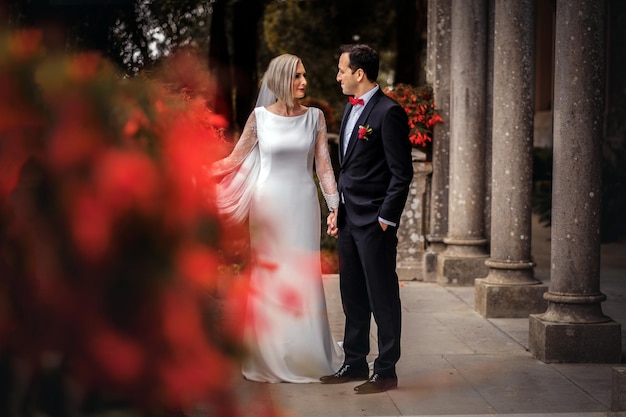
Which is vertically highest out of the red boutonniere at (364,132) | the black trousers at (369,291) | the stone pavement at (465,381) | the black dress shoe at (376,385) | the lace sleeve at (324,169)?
the red boutonniere at (364,132)

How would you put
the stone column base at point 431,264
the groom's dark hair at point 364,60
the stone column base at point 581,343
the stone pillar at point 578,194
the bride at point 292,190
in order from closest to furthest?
the groom's dark hair at point 364,60
the bride at point 292,190
the stone pillar at point 578,194
the stone column base at point 581,343
the stone column base at point 431,264

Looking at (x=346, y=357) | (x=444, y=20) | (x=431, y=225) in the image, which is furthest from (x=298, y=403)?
(x=444, y=20)

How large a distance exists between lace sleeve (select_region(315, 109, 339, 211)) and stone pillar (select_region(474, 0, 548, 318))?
2440 mm

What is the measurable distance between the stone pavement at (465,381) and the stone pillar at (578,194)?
18 cm

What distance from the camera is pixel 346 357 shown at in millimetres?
6445

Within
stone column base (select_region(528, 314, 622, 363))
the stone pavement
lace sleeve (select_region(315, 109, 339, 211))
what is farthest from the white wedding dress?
stone column base (select_region(528, 314, 622, 363))

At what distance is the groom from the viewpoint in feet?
19.7

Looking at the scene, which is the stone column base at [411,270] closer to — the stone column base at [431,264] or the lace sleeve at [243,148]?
the stone column base at [431,264]

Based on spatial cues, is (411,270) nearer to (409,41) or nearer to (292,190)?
(292,190)

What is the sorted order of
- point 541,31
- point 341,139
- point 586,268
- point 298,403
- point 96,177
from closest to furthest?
point 96,177 → point 298,403 → point 341,139 → point 586,268 → point 541,31

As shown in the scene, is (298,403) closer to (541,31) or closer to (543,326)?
(543,326)

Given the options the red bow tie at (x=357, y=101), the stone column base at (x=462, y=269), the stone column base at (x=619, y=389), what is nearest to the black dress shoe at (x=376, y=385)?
the stone column base at (x=619, y=389)

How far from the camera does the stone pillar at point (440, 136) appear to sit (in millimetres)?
11086

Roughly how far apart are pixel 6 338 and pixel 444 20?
1011 centimetres
